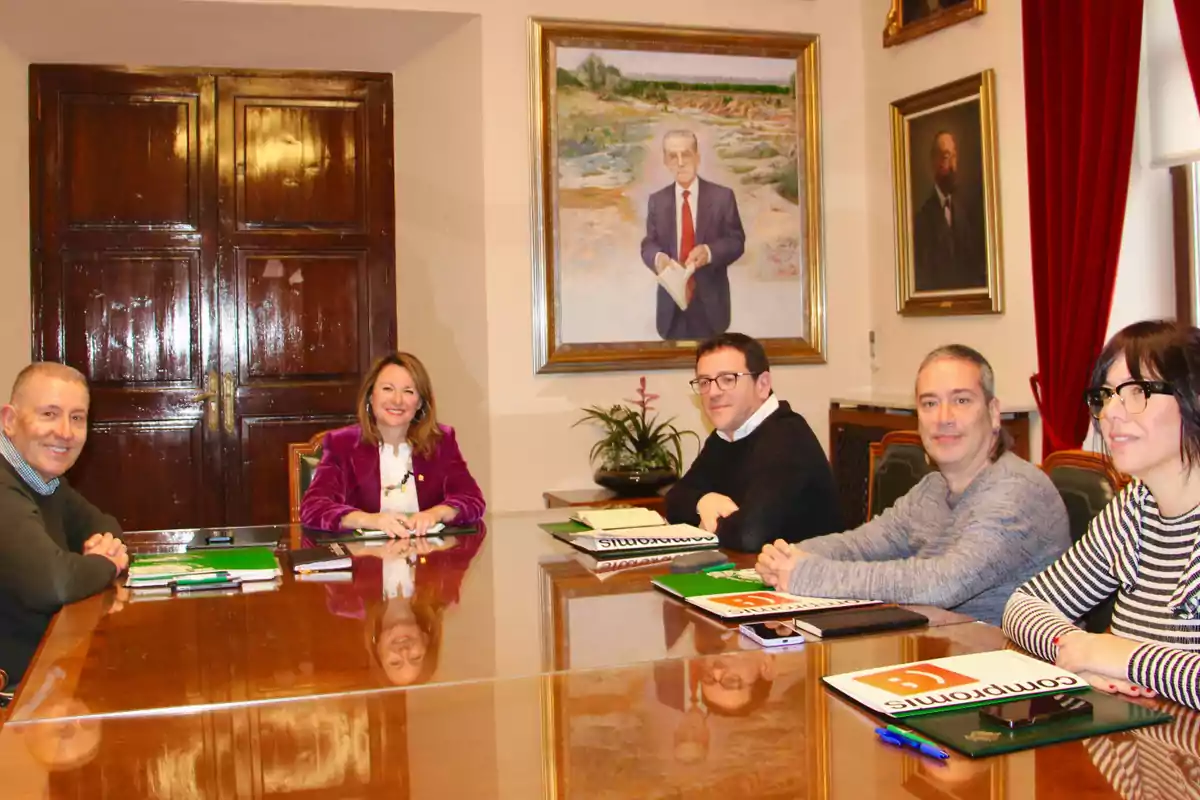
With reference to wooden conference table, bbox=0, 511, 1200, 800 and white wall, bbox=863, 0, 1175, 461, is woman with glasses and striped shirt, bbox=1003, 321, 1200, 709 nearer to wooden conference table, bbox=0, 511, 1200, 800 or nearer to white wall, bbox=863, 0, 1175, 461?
wooden conference table, bbox=0, 511, 1200, 800

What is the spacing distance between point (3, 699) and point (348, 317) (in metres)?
3.41

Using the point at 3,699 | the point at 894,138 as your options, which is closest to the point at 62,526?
the point at 3,699

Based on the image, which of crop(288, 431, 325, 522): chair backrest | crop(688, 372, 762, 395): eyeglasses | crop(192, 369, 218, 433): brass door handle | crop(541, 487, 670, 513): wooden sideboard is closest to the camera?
crop(688, 372, 762, 395): eyeglasses

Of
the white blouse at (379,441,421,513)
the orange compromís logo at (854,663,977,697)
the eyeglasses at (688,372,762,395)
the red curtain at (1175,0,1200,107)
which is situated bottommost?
the orange compromís logo at (854,663,977,697)

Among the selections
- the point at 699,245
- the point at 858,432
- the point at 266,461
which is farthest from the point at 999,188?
the point at 266,461

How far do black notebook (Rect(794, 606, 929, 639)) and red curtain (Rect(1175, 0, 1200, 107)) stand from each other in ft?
8.21

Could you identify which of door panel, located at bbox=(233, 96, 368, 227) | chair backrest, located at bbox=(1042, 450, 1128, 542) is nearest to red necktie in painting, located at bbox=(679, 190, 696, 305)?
door panel, located at bbox=(233, 96, 368, 227)

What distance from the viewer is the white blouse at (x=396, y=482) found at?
3604 millimetres

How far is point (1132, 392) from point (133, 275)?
4.81m

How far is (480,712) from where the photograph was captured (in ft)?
5.29

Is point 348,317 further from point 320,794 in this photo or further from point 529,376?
point 320,794

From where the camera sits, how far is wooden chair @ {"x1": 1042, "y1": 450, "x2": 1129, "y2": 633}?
8.07ft

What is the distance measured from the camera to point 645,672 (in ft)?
5.84

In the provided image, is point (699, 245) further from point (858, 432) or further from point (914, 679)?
point (914, 679)
